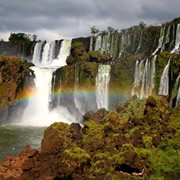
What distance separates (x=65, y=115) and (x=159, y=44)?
43.1 ft

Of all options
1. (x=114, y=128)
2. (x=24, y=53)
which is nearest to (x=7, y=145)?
(x=114, y=128)

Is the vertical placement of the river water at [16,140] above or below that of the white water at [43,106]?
below

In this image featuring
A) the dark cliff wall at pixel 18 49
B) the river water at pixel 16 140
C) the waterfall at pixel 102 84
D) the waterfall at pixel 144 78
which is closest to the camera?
the river water at pixel 16 140

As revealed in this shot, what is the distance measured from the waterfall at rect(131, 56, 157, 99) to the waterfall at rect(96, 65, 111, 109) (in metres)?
2.98

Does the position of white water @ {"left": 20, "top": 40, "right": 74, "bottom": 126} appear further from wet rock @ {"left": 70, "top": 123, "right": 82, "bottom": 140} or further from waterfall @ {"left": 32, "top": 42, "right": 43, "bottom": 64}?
wet rock @ {"left": 70, "top": 123, "right": 82, "bottom": 140}

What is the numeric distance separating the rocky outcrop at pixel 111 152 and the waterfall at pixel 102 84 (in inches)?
744

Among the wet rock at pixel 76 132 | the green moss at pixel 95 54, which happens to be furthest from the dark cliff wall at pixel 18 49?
the wet rock at pixel 76 132

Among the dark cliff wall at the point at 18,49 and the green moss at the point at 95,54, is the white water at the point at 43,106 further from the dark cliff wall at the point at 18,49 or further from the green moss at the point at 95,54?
the dark cliff wall at the point at 18,49

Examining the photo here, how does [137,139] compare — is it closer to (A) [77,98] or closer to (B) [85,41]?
(A) [77,98]

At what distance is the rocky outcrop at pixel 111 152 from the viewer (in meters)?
11.9

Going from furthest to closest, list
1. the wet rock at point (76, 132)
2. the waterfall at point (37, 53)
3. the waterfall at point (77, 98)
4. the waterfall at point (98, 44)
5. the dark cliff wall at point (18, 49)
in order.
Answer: the dark cliff wall at point (18, 49) < the waterfall at point (37, 53) < the waterfall at point (98, 44) < the waterfall at point (77, 98) < the wet rock at point (76, 132)

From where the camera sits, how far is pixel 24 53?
5225 cm

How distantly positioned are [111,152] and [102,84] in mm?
21925

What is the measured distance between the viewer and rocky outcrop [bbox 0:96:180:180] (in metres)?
11.9
